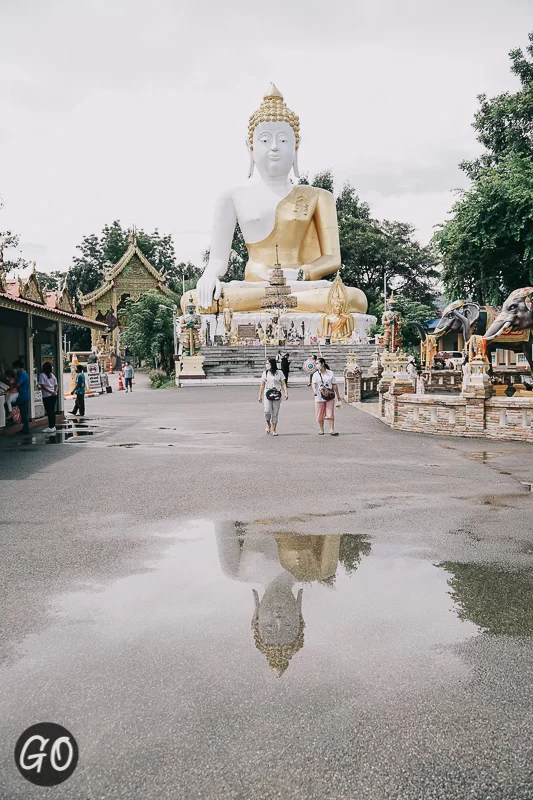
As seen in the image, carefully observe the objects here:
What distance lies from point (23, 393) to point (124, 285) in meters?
46.4

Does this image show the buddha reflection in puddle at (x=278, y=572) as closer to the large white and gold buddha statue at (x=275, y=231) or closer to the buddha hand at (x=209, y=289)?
the buddha hand at (x=209, y=289)

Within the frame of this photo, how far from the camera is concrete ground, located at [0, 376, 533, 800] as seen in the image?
2.87 metres

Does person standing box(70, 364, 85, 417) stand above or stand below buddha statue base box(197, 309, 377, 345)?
below

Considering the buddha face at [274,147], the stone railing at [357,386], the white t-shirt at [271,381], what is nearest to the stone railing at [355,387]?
the stone railing at [357,386]

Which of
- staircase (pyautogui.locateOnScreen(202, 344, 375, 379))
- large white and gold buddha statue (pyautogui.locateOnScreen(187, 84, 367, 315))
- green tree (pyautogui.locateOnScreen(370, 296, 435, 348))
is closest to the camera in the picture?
staircase (pyautogui.locateOnScreen(202, 344, 375, 379))

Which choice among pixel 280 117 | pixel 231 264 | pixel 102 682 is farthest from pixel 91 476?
pixel 231 264

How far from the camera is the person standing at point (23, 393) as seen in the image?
1588 cm

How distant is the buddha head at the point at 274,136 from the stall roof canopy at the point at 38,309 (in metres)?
25.0

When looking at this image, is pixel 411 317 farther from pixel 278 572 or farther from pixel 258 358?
pixel 278 572

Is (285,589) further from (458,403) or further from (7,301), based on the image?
(7,301)

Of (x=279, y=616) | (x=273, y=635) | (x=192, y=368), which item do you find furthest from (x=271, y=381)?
(x=192, y=368)

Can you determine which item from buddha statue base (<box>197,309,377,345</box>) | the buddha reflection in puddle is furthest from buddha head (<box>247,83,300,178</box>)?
the buddha reflection in puddle

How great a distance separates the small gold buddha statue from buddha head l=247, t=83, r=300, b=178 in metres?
7.10

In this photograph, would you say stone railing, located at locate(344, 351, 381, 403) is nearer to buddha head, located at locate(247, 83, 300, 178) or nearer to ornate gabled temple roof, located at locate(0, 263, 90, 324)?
ornate gabled temple roof, located at locate(0, 263, 90, 324)
